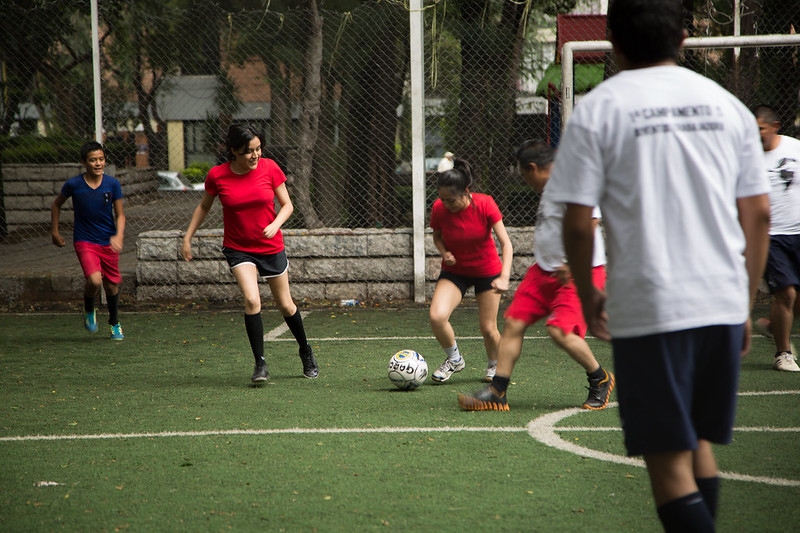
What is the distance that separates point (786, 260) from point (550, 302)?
2.35 metres

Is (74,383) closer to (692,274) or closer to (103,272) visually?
(103,272)

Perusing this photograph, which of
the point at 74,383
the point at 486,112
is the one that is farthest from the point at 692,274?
the point at 486,112

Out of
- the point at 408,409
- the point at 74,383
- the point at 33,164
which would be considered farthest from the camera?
the point at 33,164

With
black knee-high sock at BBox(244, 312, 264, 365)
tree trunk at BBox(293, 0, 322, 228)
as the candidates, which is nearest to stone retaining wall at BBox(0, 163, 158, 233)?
tree trunk at BBox(293, 0, 322, 228)

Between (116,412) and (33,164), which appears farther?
(33,164)

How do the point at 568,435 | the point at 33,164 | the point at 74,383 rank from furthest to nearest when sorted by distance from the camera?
the point at 33,164, the point at 74,383, the point at 568,435

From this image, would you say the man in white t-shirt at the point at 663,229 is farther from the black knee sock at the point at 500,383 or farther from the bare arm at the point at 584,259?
the black knee sock at the point at 500,383

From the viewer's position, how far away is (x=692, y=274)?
228cm

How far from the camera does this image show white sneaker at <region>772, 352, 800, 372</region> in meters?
6.58

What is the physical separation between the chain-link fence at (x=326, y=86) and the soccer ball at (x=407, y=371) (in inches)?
192

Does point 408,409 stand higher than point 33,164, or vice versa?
point 33,164

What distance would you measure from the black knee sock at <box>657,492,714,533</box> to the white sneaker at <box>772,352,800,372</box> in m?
4.72

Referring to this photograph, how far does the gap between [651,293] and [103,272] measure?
7.49 meters

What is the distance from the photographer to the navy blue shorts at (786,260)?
6.52m
